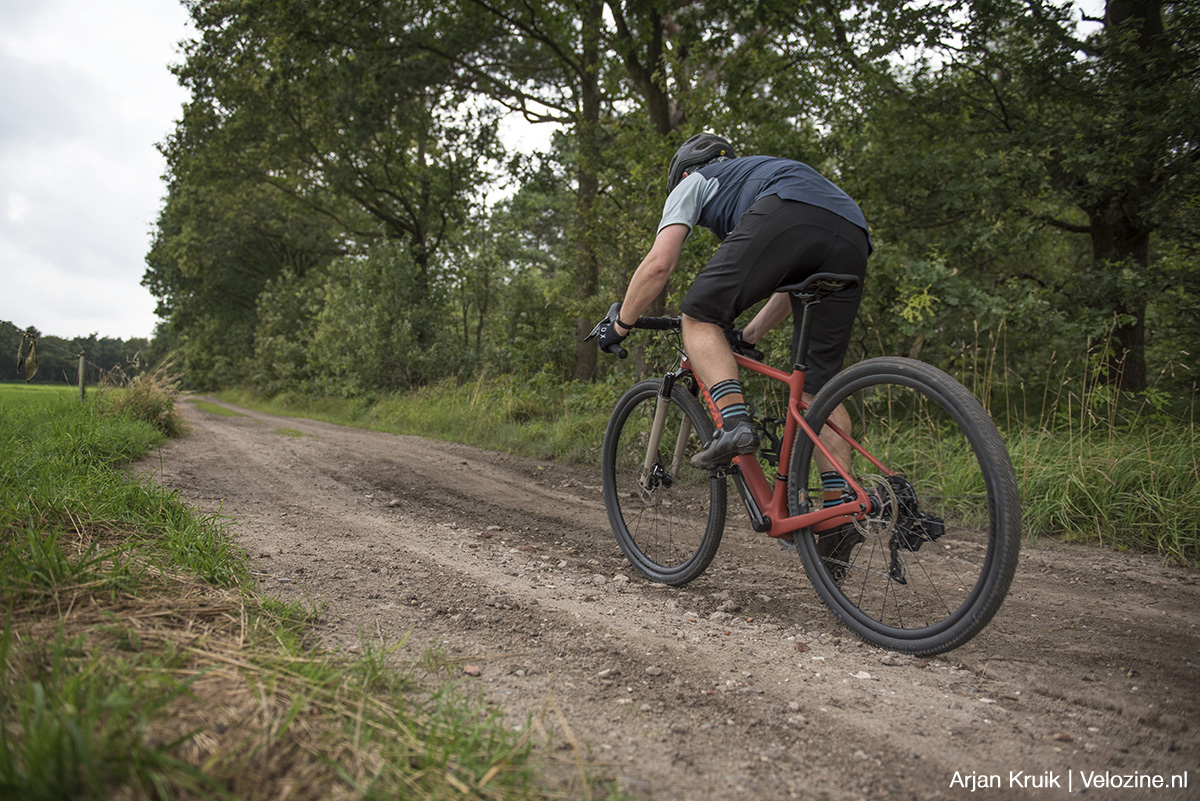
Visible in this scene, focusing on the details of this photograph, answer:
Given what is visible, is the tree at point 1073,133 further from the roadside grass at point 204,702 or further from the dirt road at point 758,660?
the roadside grass at point 204,702

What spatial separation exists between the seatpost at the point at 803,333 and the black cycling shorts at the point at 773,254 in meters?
0.09

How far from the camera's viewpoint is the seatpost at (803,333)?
7.87 feet

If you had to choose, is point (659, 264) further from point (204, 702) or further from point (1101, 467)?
point (1101, 467)

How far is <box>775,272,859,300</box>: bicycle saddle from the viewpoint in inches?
90.7

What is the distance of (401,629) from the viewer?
2107 millimetres

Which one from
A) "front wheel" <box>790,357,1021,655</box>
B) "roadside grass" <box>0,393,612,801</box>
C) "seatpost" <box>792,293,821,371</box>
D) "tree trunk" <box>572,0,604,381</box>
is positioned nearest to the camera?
"roadside grass" <box>0,393,612,801</box>

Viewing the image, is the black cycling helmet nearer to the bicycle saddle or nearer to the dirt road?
the bicycle saddle

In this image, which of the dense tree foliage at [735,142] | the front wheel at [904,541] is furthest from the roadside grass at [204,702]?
the dense tree foliage at [735,142]

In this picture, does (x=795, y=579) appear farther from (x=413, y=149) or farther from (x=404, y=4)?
(x=413, y=149)

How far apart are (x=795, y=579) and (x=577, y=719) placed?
1.66 meters

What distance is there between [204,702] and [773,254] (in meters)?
2.16

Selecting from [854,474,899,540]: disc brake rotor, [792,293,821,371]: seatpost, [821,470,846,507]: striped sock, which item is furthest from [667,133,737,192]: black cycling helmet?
[854,474,899,540]: disc brake rotor

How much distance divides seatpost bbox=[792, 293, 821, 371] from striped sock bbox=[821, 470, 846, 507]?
44cm

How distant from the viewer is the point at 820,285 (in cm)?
235
